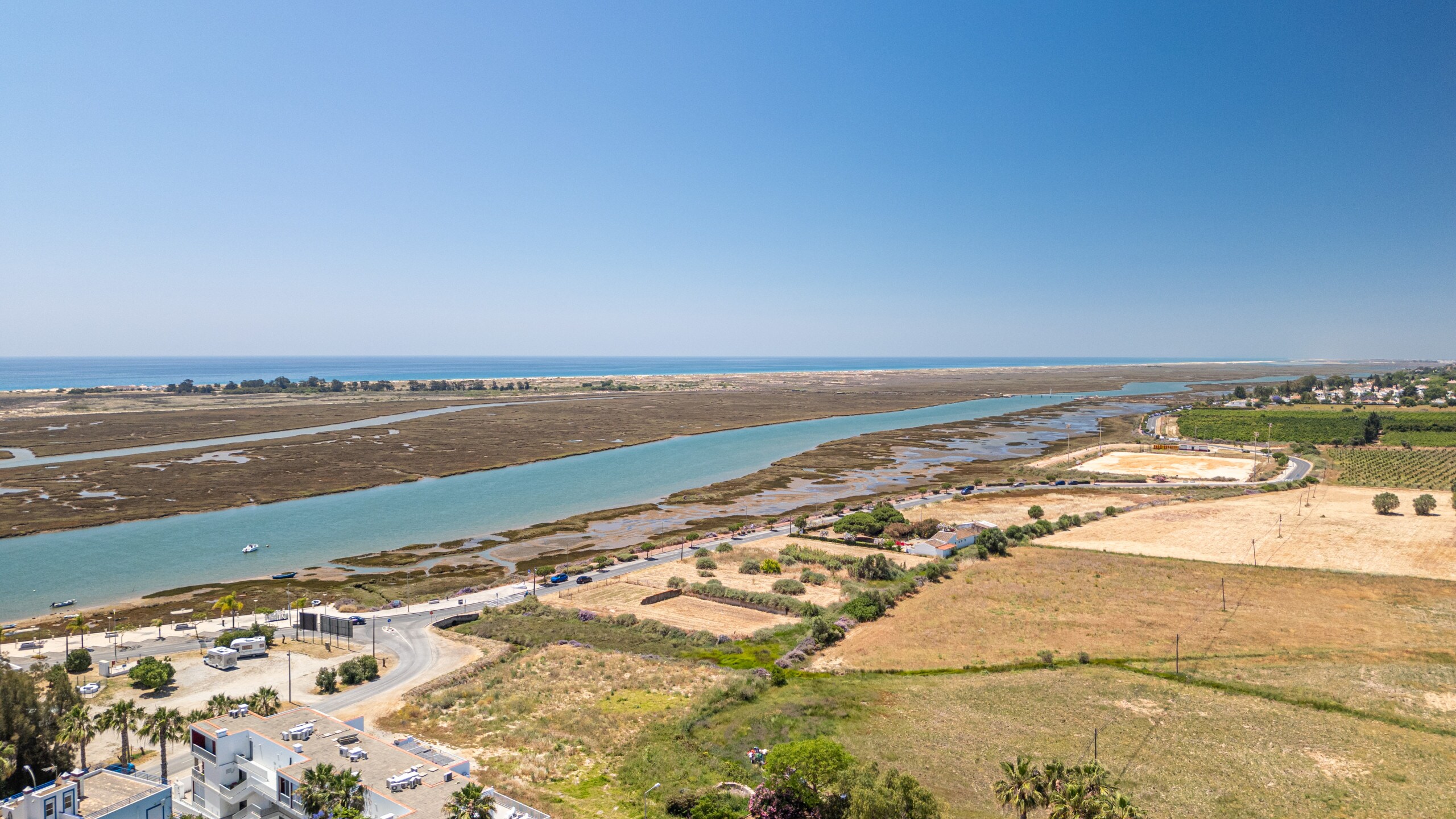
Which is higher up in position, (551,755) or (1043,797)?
(1043,797)

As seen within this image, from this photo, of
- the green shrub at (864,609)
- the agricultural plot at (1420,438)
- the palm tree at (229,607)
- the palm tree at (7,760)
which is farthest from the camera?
the agricultural plot at (1420,438)

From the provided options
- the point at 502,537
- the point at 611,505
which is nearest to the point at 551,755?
the point at 502,537

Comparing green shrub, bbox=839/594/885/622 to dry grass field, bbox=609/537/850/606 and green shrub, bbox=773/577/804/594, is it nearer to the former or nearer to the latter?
dry grass field, bbox=609/537/850/606

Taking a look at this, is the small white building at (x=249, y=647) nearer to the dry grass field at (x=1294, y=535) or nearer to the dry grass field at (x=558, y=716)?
the dry grass field at (x=558, y=716)

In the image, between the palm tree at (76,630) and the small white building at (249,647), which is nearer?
the small white building at (249,647)

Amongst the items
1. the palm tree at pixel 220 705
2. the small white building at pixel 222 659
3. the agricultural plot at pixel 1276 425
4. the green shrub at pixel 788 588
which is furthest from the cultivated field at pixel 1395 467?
the small white building at pixel 222 659

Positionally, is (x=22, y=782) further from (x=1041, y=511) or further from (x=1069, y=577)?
(x=1041, y=511)
